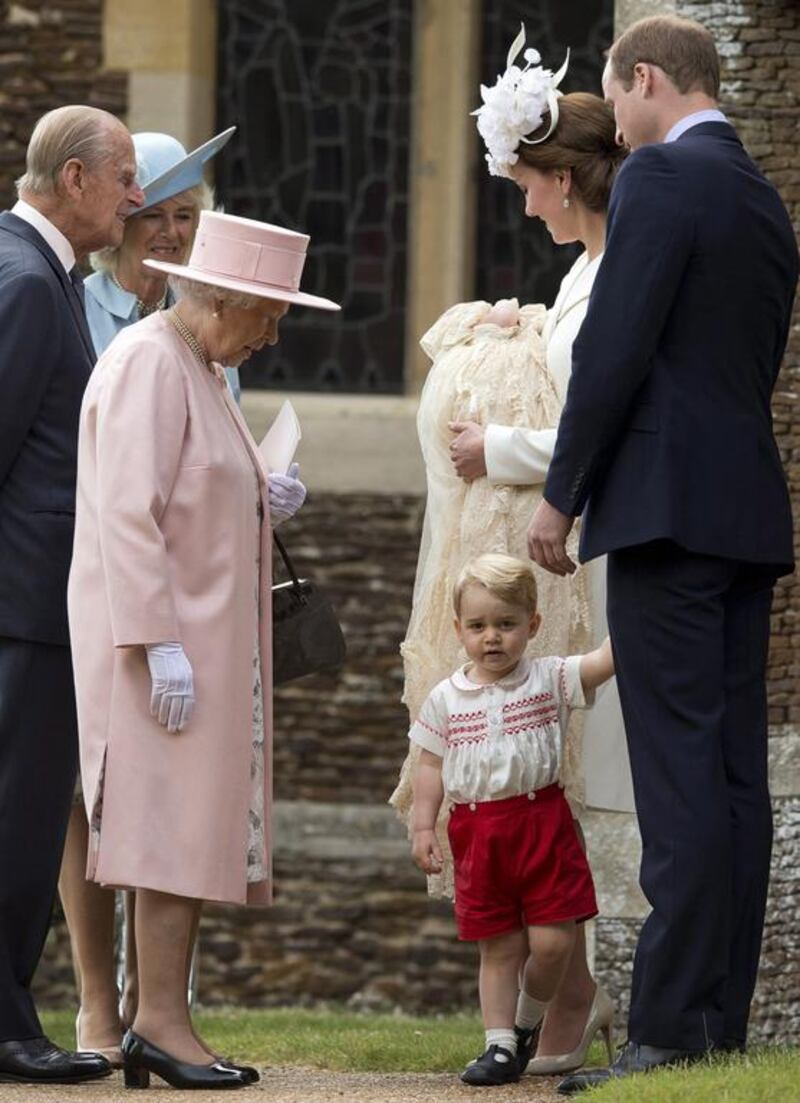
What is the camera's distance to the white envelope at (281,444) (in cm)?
557

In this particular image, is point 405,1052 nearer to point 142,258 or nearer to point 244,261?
point 142,258

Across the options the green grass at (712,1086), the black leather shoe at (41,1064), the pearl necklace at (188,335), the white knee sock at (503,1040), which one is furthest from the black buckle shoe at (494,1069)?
the pearl necklace at (188,335)

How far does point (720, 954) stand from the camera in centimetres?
502

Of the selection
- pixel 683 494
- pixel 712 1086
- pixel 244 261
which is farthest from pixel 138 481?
pixel 712 1086

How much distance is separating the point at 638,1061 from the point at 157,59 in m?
7.00

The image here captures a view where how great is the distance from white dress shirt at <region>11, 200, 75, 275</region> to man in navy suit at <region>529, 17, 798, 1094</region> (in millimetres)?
1229

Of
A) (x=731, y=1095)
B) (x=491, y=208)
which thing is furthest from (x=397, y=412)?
(x=731, y=1095)

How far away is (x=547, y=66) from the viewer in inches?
439

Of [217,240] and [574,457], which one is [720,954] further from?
[217,240]

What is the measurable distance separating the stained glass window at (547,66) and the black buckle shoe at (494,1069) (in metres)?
6.24

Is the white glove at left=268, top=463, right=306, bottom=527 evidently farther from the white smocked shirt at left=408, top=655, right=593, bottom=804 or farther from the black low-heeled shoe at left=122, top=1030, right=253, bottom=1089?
the black low-heeled shoe at left=122, top=1030, right=253, bottom=1089

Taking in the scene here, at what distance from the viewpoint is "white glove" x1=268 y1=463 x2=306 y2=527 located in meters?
5.57

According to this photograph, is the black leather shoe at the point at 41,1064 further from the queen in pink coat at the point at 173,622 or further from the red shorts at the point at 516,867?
the red shorts at the point at 516,867

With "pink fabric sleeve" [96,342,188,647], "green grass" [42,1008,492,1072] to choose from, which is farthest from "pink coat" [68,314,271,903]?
"green grass" [42,1008,492,1072]
